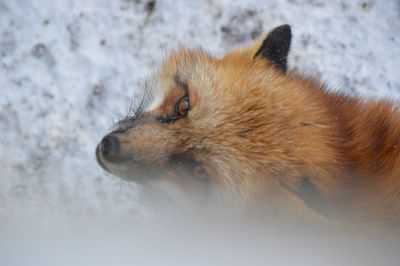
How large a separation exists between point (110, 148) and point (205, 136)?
20.1 inches

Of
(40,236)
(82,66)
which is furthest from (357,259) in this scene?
(82,66)

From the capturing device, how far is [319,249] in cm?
298

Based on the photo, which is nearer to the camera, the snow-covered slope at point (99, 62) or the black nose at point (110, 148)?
the black nose at point (110, 148)

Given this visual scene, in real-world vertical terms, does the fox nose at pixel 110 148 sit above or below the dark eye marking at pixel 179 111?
below

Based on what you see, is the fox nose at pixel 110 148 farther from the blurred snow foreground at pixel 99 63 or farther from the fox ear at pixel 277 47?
the blurred snow foreground at pixel 99 63

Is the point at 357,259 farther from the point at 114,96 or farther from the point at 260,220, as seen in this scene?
the point at 114,96

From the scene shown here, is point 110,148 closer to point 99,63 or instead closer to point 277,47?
point 277,47

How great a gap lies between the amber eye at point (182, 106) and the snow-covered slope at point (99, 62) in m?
1.17

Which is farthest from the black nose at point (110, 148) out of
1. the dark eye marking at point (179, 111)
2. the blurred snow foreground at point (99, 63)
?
the blurred snow foreground at point (99, 63)

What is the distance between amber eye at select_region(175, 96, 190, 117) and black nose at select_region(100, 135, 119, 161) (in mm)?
375

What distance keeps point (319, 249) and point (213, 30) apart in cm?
232

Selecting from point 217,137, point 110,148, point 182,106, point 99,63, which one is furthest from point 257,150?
point 99,63

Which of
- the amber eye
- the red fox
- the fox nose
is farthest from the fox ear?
the fox nose

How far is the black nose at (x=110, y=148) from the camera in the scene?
2918 millimetres
